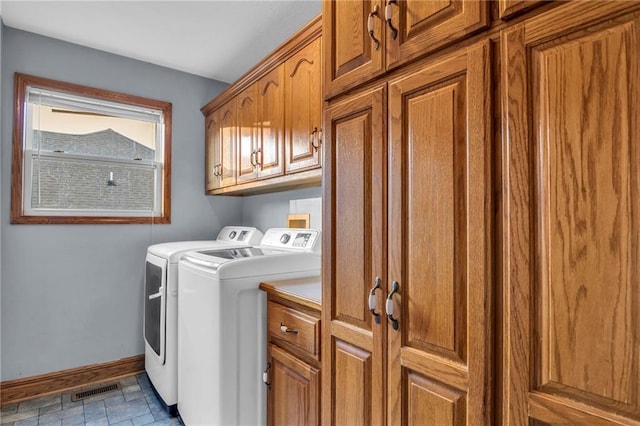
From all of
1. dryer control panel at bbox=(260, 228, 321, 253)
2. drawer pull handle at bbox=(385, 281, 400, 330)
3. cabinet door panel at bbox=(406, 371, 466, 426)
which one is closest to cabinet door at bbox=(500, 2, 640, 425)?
cabinet door panel at bbox=(406, 371, 466, 426)

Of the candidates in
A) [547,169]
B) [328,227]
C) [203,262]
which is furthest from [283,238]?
[547,169]

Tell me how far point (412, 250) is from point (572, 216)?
0.34 m

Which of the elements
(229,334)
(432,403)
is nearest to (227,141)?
(229,334)

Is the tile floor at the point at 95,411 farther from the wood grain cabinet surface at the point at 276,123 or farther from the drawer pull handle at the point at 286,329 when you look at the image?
the wood grain cabinet surface at the point at 276,123

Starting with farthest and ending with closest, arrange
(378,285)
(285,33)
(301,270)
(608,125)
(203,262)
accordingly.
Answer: (285,33) → (301,270) → (203,262) → (378,285) → (608,125)

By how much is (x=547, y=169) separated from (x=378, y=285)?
1.57 feet

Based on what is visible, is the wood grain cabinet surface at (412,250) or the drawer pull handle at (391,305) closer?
the wood grain cabinet surface at (412,250)

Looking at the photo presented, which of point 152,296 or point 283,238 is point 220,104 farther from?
point 152,296

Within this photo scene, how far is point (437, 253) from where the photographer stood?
80 centimetres

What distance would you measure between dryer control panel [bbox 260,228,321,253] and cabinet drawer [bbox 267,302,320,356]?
492mm

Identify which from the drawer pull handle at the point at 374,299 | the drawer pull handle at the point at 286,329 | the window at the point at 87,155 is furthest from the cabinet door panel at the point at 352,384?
→ the window at the point at 87,155

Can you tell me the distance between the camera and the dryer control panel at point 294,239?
1965mm

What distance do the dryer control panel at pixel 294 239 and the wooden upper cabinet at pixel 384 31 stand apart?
3.28 ft

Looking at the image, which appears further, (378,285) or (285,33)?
(285,33)
